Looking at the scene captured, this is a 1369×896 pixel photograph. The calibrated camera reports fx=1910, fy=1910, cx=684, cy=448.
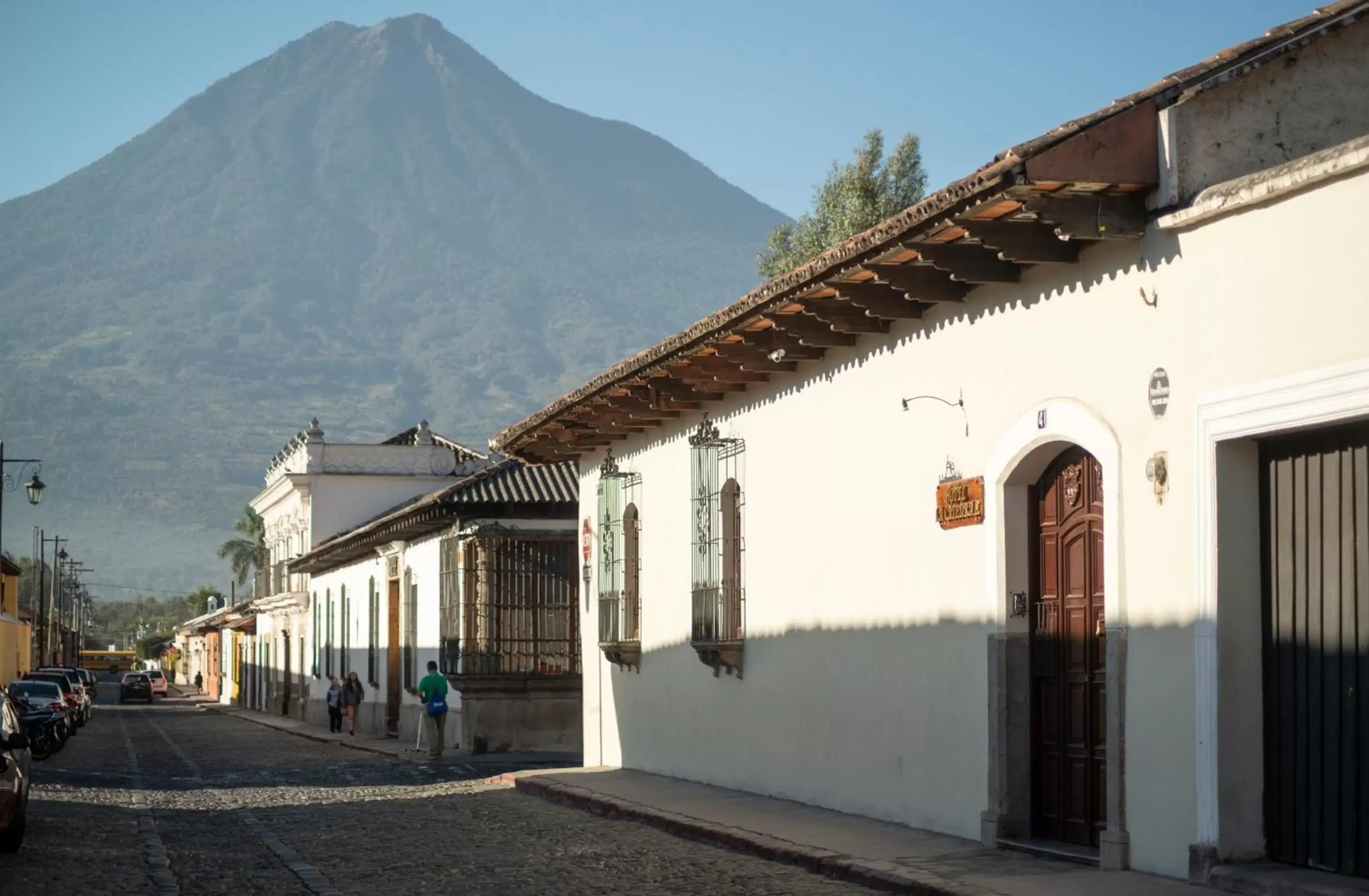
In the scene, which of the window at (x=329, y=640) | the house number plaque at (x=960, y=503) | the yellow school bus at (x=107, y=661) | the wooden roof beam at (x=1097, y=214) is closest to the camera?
the wooden roof beam at (x=1097, y=214)

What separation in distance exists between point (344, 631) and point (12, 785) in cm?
3137

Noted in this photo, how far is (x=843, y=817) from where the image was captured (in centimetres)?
1534

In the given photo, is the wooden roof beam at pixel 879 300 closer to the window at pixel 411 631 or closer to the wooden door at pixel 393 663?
the window at pixel 411 631

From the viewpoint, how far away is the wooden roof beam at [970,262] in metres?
12.4

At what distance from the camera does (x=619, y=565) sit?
23.0 metres

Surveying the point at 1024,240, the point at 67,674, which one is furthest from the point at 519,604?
the point at 67,674

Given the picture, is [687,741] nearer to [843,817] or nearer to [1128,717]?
[843,817]

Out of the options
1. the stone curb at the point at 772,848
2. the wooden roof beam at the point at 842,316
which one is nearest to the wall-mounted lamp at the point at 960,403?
the wooden roof beam at the point at 842,316

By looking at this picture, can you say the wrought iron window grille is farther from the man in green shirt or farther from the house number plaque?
the house number plaque

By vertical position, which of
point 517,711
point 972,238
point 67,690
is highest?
point 972,238

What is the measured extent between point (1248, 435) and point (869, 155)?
33590 millimetres

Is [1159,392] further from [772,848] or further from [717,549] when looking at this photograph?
[717,549]

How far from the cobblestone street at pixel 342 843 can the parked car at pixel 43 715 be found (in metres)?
4.13

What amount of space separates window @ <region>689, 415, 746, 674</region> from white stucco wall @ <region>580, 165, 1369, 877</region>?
0.89 feet
